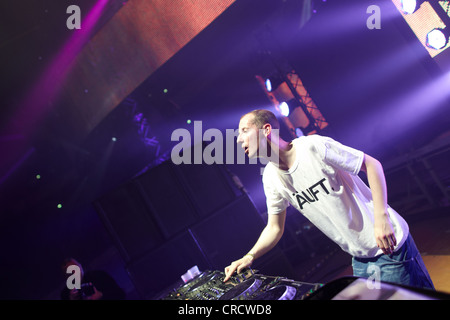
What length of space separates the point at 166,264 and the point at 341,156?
8.26ft

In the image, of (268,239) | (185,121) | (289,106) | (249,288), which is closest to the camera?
(249,288)

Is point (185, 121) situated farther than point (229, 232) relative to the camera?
Yes

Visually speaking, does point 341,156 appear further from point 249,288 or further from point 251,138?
point 249,288

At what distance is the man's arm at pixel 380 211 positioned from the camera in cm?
134

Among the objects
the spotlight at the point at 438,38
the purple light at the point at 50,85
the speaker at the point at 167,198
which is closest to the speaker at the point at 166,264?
the speaker at the point at 167,198

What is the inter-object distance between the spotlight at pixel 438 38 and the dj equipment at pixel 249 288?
5.93 m

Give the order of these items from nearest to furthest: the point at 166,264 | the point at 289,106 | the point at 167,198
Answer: the point at 166,264, the point at 167,198, the point at 289,106

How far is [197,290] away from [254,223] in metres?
1.64

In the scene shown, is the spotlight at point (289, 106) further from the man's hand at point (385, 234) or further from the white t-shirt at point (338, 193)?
the man's hand at point (385, 234)

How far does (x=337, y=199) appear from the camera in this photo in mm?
1519

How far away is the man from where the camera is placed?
1.42 meters

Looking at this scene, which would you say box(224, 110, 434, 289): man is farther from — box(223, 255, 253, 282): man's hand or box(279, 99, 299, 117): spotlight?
box(279, 99, 299, 117): spotlight

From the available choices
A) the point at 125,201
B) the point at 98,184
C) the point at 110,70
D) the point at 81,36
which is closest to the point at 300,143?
the point at 125,201

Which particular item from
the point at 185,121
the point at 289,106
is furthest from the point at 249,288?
the point at 289,106
